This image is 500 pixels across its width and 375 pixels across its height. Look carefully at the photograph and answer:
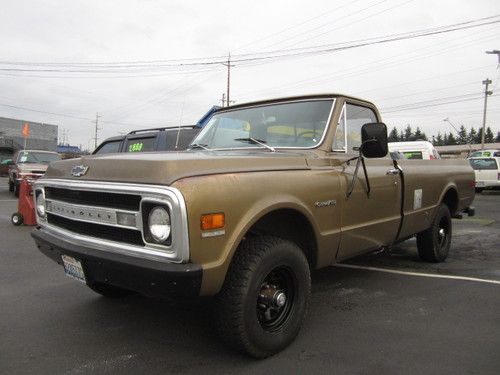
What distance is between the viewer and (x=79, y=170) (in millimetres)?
3412

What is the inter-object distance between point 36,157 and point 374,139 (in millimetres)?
15624

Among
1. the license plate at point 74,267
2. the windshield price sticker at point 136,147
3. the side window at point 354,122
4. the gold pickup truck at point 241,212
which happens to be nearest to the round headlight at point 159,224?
the gold pickup truck at point 241,212

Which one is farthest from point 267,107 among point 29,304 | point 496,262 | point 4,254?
point 4,254

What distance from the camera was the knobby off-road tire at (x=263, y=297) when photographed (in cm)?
299

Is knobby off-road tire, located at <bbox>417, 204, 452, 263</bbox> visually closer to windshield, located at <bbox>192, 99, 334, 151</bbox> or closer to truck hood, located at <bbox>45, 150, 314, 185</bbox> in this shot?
windshield, located at <bbox>192, 99, 334, 151</bbox>

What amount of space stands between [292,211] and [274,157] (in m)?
0.42

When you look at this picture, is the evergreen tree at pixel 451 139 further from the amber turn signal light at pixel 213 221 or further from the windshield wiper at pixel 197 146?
the amber turn signal light at pixel 213 221

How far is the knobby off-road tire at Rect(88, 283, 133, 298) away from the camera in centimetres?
445

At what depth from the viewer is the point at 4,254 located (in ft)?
22.3

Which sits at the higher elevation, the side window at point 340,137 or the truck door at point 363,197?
the side window at point 340,137

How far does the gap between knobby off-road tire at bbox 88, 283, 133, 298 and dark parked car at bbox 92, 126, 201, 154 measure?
4.30 metres

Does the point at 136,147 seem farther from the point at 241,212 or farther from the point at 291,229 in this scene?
the point at 241,212

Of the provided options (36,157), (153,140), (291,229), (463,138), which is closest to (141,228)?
(291,229)

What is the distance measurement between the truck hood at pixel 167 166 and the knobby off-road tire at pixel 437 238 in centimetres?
308
